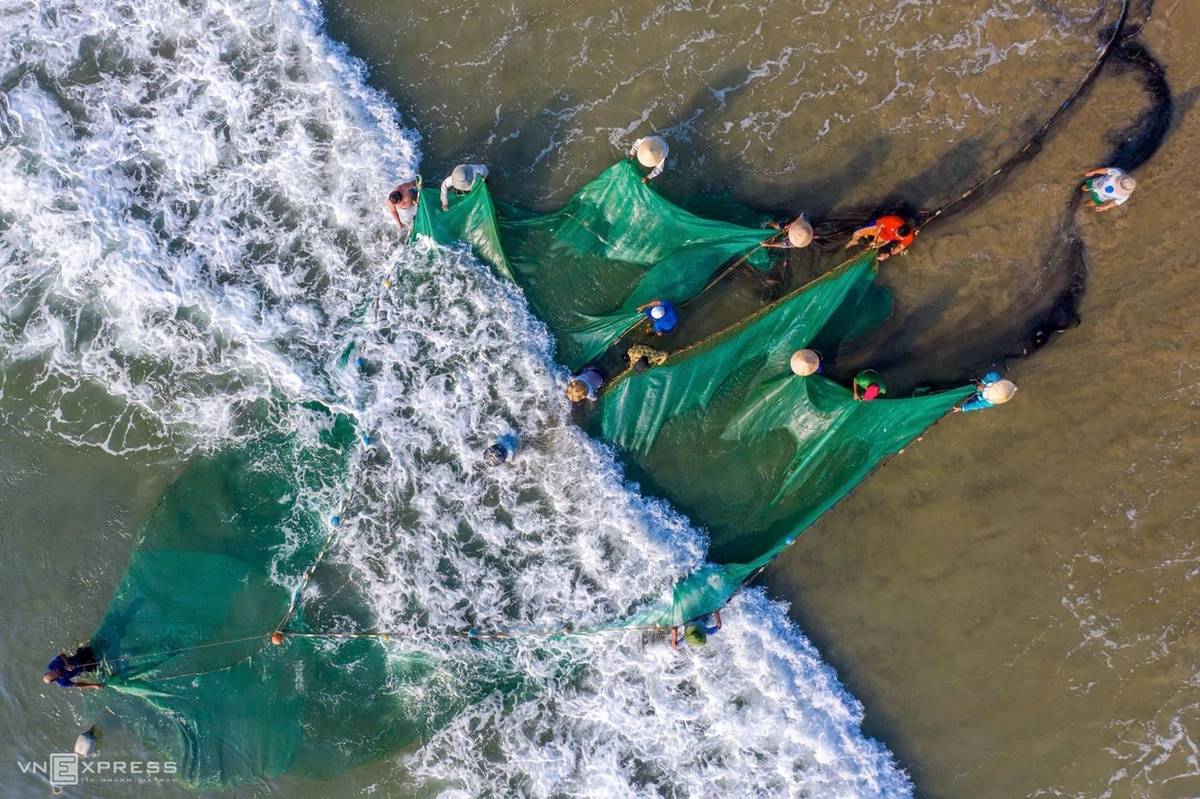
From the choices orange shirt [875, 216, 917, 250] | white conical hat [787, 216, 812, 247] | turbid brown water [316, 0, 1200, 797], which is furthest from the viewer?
turbid brown water [316, 0, 1200, 797]

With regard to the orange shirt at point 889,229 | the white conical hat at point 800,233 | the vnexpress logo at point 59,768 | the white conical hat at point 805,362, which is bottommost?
the vnexpress logo at point 59,768

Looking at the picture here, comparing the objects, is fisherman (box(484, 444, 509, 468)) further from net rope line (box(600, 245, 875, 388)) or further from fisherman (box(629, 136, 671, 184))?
fisherman (box(629, 136, 671, 184))

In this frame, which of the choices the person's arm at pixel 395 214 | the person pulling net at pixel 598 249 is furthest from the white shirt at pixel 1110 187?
the person's arm at pixel 395 214

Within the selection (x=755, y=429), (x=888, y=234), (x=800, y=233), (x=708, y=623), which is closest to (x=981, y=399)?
(x=888, y=234)

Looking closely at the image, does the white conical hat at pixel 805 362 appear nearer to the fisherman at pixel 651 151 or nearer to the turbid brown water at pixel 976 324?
the turbid brown water at pixel 976 324

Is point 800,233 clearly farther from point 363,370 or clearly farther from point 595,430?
point 363,370

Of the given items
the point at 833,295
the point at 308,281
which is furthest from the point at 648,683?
the point at 308,281

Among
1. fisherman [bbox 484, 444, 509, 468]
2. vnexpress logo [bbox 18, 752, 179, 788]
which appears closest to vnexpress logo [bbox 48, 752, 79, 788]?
vnexpress logo [bbox 18, 752, 179, 788]
